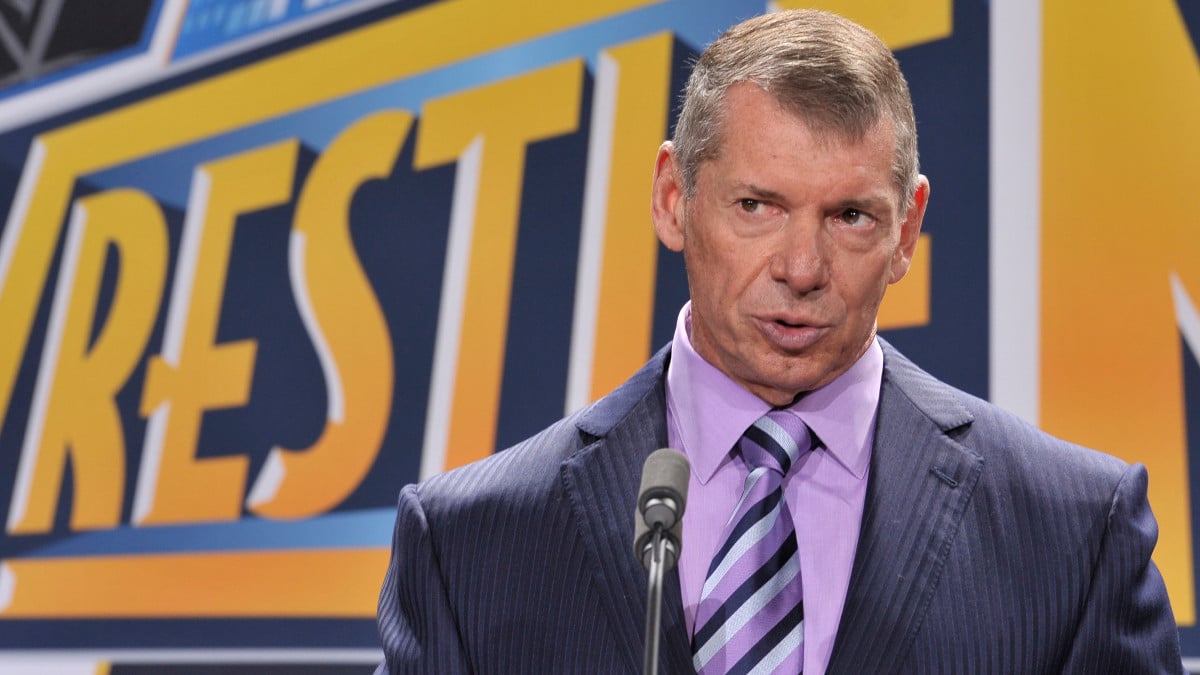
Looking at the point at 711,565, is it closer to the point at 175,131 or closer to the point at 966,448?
the point at 966,448

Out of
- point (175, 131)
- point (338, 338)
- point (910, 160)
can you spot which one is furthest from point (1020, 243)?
point (175, 131)

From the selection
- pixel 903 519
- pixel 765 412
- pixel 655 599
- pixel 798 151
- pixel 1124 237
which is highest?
pixel 1124 237

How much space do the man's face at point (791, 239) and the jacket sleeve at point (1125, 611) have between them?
0.34 meters

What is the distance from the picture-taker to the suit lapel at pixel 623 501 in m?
1.33

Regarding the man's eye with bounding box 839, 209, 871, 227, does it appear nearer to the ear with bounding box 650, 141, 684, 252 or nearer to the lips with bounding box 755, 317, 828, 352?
the lips with bounding box 755, 317, 828, 352

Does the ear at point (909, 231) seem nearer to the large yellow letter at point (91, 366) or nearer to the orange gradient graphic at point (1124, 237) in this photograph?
the orange gradient graphic at point (1124, 237)

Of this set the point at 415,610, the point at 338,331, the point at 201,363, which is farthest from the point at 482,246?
the point at 415,610

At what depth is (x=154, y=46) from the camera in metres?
3.54

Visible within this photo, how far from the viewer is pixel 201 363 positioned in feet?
10.5

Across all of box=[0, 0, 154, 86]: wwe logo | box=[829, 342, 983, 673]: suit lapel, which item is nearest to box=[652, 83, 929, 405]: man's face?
box=[829, 342, 983, 673]: suit lapel

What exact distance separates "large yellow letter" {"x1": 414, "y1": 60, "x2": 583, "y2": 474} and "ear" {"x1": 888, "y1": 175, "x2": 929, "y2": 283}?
1.37 metres

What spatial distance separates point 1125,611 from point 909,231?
1.53 ft

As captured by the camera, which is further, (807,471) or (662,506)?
(807,471)

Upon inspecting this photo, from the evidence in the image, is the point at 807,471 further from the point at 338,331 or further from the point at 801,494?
the point at 338,331
